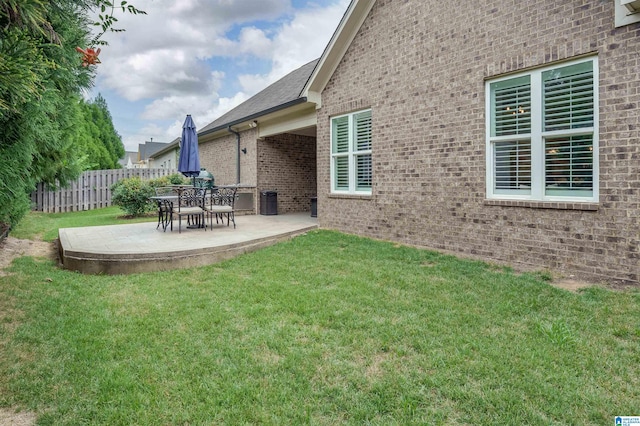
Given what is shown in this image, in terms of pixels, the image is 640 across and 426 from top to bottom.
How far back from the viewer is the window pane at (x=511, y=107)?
5.66m

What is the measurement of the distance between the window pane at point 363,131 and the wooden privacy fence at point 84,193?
1236 centimetres

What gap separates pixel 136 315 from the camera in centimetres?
418

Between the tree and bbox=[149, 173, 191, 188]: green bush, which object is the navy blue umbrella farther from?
bbox=[149, 173, 191, 188]: green bush

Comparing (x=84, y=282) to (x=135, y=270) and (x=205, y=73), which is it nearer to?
(x=135, y=270)

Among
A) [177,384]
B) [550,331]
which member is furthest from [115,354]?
[550,331]

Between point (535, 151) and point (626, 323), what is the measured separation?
2.74 metres

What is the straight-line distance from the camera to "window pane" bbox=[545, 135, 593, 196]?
509 centimetres

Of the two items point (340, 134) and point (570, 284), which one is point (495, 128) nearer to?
point (570, 284)

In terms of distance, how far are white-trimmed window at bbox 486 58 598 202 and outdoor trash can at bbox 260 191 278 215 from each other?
8.01 metres

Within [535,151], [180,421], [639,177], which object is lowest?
[180,421]

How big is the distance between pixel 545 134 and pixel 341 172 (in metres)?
4.52

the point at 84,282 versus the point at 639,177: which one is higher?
the point at 639,177

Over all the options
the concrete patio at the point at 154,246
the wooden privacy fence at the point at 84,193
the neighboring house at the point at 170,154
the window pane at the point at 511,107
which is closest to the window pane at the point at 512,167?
the window pane at the point at 511,107

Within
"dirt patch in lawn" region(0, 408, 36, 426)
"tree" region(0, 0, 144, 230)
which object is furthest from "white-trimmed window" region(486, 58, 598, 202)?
"dirt patch in lawn" region(0, 408, 36, 426)
